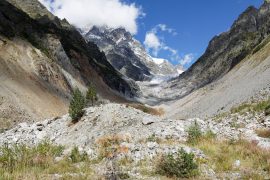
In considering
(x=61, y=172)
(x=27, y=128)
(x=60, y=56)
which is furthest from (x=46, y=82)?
(x=61, y=172)

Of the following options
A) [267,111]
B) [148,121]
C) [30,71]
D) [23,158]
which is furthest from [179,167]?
[30,71]

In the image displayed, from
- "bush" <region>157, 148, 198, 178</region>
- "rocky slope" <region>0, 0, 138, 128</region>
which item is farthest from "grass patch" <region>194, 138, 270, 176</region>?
"rocky slope" <region>0, 0, 138, 128</region>

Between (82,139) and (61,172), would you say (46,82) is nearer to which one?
(82,139)

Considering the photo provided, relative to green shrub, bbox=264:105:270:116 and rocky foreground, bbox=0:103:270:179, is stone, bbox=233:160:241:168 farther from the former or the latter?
green shrub, bbox=264:105:270:116

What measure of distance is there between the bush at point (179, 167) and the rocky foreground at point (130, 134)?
0.44 metres

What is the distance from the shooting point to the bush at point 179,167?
13023 mm

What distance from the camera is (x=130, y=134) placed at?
24344 millimetres

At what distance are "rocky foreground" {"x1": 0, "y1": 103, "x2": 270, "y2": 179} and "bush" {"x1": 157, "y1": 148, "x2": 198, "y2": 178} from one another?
44 cm

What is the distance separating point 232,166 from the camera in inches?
562

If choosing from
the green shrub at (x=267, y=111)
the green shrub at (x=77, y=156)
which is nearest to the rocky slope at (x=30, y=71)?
the green shrub at (x=267, y=111)

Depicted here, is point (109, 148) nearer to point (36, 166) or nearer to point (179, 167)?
point (36, 166)

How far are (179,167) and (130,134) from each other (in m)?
11.4

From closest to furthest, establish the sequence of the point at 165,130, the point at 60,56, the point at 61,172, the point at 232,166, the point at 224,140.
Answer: the point at 61,172
the point at 232,166
the point at 224,140
the point at 165,130
the point at 60,56

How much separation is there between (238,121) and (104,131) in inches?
468
